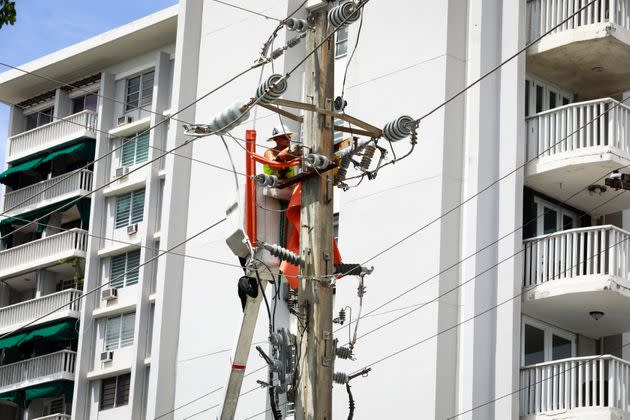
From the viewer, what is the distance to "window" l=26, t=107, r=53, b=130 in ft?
191

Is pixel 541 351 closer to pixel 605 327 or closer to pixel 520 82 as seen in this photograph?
pixel 605 327

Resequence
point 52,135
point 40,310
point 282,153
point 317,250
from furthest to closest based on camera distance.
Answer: point 52,135
point 40,310
point 282,153
point 317,250

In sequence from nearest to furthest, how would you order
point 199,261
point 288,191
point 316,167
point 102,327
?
point 316,167, point 288,191, point 199,261, point 102,327

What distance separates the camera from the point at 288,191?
997 inches

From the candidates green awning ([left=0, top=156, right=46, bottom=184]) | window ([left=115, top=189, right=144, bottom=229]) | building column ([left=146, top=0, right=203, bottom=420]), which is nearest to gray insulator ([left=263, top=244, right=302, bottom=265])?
building column ([left=146, top=0, right=203, bottom=420])

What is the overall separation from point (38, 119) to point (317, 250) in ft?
123

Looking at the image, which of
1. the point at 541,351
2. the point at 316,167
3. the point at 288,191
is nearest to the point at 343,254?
→ the point at 541,351

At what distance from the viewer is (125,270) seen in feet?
172

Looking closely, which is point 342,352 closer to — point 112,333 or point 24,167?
point 112,333

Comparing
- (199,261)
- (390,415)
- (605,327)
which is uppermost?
(199,261)

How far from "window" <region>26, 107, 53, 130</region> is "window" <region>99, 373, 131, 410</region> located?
A: 1168 centimetres

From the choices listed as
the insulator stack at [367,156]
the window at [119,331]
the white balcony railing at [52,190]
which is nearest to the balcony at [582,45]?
the insulator stack at [367,156]

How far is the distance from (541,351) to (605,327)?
1.64m

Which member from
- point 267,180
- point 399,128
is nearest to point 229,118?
point 267,180
